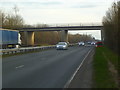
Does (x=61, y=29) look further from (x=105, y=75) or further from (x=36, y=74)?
(x=105, y=75)

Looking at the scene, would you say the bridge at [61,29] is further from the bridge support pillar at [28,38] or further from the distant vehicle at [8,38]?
the distant vehicle at [8,38]

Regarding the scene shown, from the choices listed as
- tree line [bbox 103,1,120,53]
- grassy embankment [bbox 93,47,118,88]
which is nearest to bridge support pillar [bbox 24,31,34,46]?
tree line [bbox 103,1,120,53]

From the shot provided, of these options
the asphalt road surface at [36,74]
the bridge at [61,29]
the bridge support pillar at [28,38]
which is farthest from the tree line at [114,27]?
the bridge support pillar at [28,38]

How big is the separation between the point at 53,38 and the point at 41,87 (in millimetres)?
117640

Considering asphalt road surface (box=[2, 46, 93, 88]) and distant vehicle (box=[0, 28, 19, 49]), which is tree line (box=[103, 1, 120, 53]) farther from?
distant vehicle (box=[0, 28, 19, 49])

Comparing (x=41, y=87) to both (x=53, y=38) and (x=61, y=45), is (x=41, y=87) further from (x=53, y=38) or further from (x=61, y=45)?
(x=53, y=38)

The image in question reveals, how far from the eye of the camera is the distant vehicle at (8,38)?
37494 millimetres

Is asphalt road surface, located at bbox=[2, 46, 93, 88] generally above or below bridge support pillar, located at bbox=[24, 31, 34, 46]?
below

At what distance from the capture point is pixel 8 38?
3947 cm

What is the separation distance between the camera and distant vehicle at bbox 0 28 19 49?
1476 inches

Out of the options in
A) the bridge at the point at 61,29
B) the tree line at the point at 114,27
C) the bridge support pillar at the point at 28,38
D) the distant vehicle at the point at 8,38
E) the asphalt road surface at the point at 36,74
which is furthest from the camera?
the bridge support pillar at the point at 28,38

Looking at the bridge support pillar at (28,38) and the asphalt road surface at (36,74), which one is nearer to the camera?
the asphalt road surface at (36,74)

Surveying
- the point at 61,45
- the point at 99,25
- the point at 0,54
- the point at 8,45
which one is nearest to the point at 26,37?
the point at 99,25

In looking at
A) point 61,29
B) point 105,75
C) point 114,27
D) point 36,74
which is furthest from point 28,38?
point 105,75
